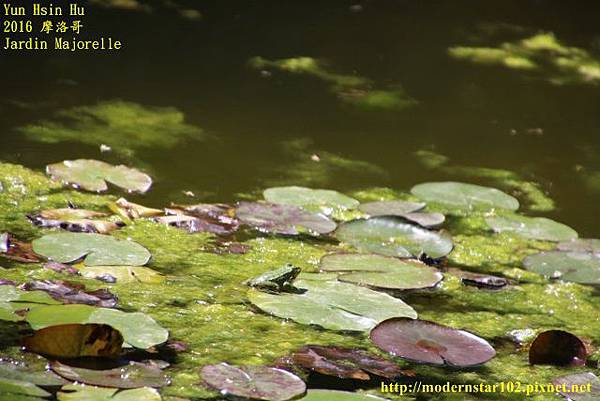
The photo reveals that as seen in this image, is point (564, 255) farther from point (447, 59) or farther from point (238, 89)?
point (447, 59)

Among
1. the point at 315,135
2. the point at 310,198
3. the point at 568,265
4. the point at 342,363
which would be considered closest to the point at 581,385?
the point at 342,363

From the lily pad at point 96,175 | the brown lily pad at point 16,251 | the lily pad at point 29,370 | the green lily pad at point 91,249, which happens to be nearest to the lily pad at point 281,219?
the lily pad at point 96,175

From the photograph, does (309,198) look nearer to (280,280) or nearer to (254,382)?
(280,280)

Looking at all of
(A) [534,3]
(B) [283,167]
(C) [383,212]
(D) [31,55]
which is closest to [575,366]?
(C) [383,212]

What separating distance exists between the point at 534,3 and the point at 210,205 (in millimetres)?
3199

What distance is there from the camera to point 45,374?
1.25 meters

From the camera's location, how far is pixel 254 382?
1.33 metres

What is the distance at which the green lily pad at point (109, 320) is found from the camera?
A: 1.40 metres

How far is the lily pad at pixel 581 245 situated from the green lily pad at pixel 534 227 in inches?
1.1

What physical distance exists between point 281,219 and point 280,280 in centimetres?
48

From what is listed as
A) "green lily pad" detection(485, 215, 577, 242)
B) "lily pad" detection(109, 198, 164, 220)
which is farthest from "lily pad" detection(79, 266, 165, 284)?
"green lily pad" detection(485, 215, 577, 242)

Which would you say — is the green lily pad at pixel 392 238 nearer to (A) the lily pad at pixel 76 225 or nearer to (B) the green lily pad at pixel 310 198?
(B) the green lily pad at pixel 310 198

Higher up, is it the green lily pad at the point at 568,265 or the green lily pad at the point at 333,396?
the green lily pad at the point at 568,265

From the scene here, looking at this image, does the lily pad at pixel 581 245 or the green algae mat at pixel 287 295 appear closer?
the green algae mat at pixel 287 295
